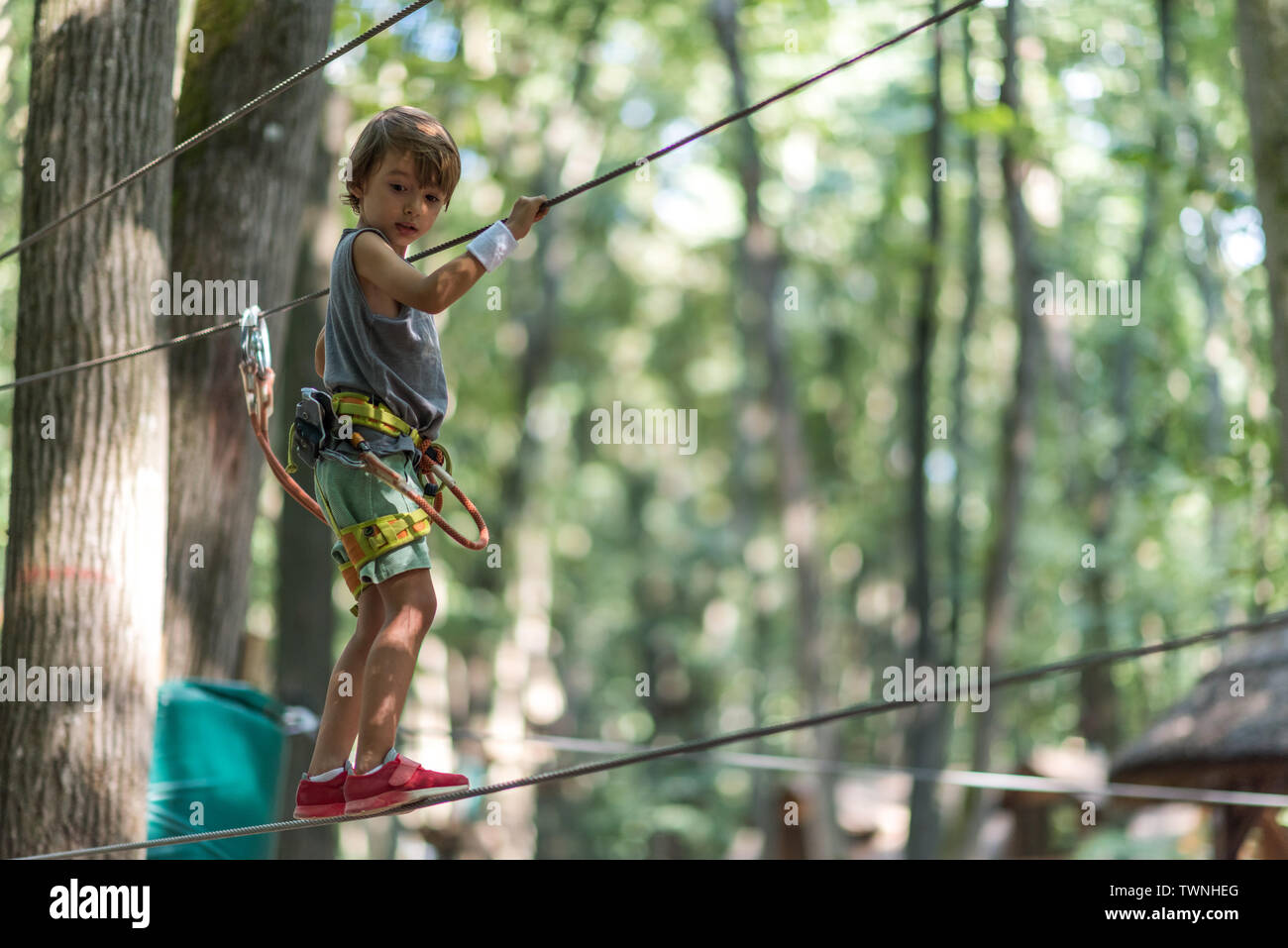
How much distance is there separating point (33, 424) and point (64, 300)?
0.38 m

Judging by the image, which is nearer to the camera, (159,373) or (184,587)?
(159,373)

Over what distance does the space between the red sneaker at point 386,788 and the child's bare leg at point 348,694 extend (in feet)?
0.31

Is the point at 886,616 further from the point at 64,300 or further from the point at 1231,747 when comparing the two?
the point at 64,300

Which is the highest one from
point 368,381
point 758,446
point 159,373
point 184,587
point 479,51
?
point 479,51

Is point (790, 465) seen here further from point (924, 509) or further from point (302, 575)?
point (302, 575)

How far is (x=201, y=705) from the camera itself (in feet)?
14.5

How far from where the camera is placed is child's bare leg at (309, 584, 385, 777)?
251 centimetres

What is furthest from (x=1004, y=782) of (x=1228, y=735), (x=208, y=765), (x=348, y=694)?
(x=348, y=694)

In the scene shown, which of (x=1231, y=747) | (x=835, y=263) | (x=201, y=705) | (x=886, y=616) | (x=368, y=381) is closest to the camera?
(x=368, y=381)

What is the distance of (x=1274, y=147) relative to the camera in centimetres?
412

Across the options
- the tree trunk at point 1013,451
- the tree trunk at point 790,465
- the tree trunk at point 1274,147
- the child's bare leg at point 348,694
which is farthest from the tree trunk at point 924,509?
the child's bare leg at point 348,694

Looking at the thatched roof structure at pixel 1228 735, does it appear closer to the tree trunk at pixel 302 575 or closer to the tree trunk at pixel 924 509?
the tree trunk at pixel 924 509

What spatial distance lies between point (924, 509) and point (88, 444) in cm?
788
